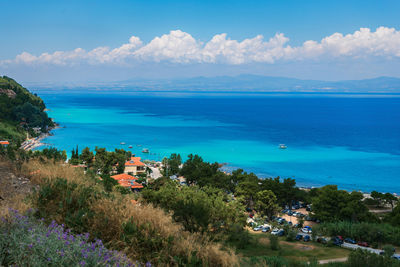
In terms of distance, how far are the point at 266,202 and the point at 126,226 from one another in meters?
20.8

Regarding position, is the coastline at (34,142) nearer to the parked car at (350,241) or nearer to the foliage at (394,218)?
the parked car at (350,241)

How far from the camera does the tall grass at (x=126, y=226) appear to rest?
3.87 metres

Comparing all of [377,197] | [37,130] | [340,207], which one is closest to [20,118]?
[37,130]

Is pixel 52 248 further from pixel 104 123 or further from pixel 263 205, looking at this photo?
pixel 104 123

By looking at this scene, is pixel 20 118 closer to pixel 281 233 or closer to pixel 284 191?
pixel 284 191

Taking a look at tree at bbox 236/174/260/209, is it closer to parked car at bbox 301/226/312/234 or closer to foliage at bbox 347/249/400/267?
parked car at bbox 301/226/312/234

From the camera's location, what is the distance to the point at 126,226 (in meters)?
3.99

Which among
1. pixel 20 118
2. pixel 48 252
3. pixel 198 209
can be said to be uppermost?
pixel 48 252

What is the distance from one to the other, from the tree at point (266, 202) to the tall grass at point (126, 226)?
763 inches

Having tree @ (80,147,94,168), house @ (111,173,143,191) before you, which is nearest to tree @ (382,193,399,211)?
house @ (111,173,143,191)

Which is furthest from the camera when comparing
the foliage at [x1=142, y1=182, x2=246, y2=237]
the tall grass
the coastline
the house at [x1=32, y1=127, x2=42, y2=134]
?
the house at [x1=32, y1=127, x2=42, y2=134]

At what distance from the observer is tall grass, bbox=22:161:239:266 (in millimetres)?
3867

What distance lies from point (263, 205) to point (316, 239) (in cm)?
517

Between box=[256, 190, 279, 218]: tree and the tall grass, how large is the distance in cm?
1939
